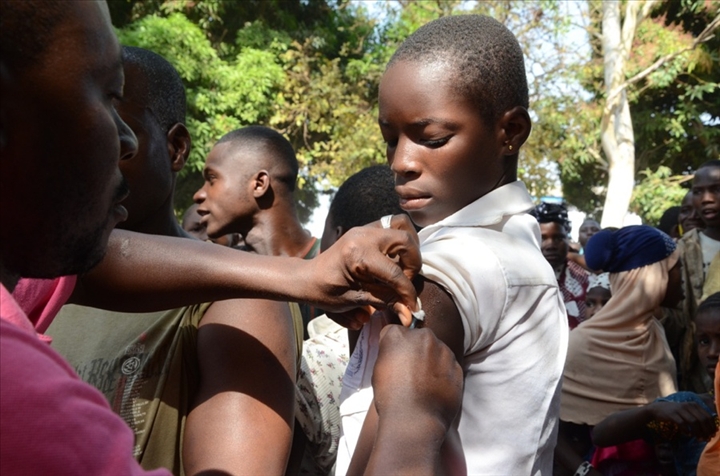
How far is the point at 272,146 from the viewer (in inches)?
171

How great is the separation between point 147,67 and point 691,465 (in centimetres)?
300

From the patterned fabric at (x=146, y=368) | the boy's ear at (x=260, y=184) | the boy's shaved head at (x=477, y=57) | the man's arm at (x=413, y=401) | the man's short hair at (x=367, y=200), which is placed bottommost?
the boy's ear at (x=260, y=184)

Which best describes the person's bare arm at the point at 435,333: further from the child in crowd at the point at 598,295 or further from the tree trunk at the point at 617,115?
the tree trunk at the point at 617,115

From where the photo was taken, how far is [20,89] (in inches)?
40.1

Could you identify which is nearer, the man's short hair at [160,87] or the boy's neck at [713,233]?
the man's short hair at [160,87]

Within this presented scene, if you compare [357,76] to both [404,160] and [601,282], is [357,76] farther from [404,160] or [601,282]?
[404,160]

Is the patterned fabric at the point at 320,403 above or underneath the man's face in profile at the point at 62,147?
underneath

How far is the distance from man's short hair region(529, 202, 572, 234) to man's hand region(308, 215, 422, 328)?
4845 millimetres

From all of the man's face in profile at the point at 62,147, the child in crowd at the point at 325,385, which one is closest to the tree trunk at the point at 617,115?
the child in crowd at the point at 325,385

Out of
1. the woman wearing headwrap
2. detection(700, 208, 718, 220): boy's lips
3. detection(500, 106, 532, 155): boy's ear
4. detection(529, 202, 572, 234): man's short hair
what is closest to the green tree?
detection(529, 202, 572, 234): man's short hair

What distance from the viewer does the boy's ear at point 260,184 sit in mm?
4207

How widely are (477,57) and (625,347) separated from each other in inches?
122

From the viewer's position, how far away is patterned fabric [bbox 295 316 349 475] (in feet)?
8.82

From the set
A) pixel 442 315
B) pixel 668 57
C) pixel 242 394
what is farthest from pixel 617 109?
pixel 442 315
